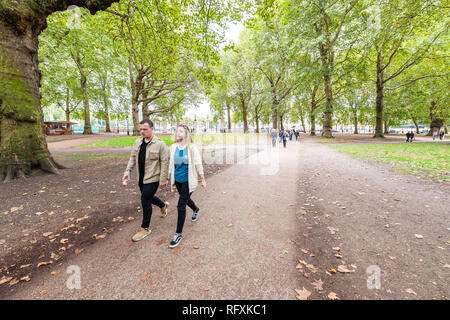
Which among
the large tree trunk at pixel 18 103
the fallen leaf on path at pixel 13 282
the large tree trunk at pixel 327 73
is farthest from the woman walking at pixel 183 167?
the large tree trunk at pixel 327 73

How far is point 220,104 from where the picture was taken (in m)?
40.8

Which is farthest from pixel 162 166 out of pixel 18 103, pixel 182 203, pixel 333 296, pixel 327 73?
pixel 327 73

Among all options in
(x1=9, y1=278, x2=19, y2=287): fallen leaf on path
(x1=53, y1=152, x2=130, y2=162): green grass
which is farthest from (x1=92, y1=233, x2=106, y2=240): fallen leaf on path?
(x1=53, y1=152, x2=130, y2=162): green grass

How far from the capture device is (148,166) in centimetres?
321

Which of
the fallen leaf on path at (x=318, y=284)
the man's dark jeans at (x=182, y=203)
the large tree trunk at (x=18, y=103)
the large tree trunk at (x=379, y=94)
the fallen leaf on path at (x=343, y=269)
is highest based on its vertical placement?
the large tree trunk at (x=379, y=94)

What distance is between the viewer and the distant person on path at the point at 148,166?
3199 mm

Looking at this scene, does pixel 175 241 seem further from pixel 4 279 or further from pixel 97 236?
pixel 4 279

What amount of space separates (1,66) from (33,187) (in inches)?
143

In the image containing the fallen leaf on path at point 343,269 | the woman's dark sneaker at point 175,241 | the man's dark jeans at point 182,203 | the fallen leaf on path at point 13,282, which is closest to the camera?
the fallen leaf on path at point 13,282

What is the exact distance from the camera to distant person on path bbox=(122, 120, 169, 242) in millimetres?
3199

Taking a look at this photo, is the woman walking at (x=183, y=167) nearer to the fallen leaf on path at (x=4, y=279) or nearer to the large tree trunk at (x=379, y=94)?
the fallen leaf on path at (x=4, y=279)

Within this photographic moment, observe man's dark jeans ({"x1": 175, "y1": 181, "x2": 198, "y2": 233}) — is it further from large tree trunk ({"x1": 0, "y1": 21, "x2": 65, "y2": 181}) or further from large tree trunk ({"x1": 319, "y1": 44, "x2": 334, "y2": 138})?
large tree trunk ({"x1": 319, "y1": 44, "x2": 334, "y2": 138})
